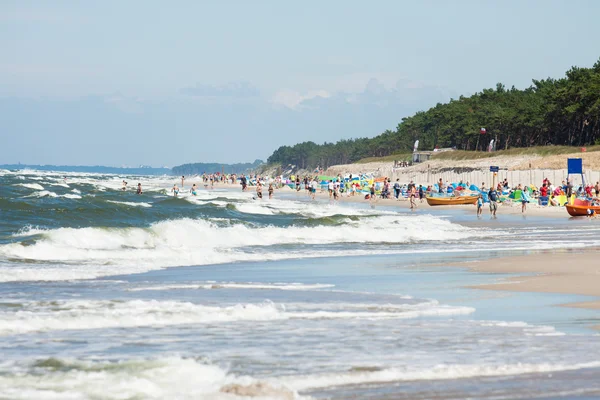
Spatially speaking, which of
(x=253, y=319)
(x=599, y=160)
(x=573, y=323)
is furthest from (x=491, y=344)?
(x=599, y=160)

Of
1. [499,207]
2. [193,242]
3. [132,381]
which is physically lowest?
[499,207]

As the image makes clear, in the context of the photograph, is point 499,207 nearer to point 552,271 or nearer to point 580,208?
point 580,208

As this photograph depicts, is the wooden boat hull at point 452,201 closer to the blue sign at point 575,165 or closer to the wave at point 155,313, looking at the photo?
the blue sign at point 575,165

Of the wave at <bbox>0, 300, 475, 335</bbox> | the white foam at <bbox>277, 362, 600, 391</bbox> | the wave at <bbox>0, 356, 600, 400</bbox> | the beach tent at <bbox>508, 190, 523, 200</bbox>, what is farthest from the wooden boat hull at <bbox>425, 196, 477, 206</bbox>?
the wave at <bbox>0, 356, 600, 400</bbox>

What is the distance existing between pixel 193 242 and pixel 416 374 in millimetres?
19997

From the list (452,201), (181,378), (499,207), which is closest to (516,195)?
(499,207)

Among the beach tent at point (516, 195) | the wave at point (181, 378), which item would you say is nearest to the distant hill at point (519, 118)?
the beach tent at point (516, 195)

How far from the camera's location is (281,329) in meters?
9.82

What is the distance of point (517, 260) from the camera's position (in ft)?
61.3

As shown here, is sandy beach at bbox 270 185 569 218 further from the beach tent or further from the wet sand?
the wet sand

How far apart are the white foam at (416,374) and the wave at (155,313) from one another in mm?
3082

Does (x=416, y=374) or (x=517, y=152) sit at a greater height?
(x=517, y=152)

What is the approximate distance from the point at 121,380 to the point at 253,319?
11.6ft

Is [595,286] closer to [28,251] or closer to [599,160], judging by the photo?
[28,251]
